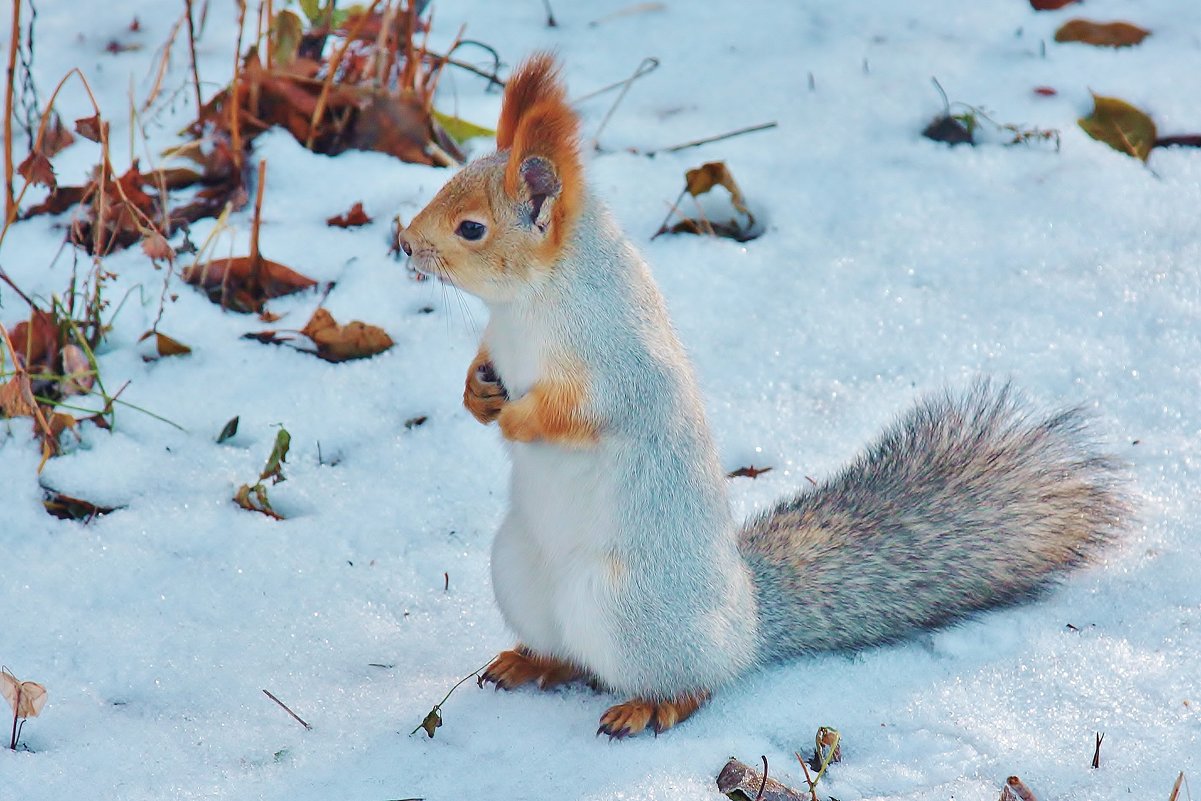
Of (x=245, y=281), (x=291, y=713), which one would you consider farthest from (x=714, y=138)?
(x=291, y=713)

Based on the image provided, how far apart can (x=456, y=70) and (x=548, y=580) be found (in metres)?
1.97

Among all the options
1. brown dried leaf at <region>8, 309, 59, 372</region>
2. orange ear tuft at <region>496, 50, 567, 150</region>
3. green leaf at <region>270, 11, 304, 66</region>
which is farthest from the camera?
green leaf at <region>270, 11, 304, 66</region>

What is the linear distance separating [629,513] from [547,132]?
53cm

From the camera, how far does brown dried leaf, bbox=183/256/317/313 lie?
9.48ft

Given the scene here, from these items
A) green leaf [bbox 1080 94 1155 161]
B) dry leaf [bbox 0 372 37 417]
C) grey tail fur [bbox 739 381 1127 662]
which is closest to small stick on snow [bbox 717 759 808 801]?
grey tail fur [bbox 739 381 1127 662]

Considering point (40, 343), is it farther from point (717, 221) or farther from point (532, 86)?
point (717, 221)

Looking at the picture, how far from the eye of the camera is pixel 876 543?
2.12m

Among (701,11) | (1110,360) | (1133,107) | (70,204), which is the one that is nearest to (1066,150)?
(1133,107)

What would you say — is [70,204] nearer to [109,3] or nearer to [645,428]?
[109,3]

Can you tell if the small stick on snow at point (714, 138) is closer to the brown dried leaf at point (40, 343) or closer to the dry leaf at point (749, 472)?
the dry leaf at point (749, 472)

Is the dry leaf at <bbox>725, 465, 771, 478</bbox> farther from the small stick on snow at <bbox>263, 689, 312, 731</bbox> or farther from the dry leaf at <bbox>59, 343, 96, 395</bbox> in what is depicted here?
the dry leaf at <bbox>59, 343, 96, 395</bbox>

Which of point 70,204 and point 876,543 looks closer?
point 876,543

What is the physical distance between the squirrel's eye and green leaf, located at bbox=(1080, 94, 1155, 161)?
189 centimetres

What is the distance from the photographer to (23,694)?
1729mm
